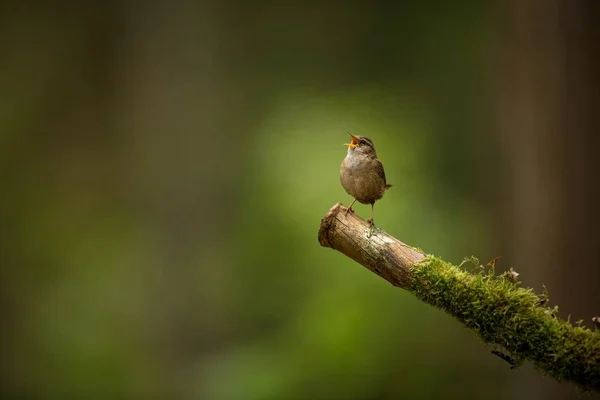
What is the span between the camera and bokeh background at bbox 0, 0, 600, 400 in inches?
174

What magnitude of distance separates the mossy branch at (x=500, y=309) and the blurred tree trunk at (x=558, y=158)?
220 centimetres

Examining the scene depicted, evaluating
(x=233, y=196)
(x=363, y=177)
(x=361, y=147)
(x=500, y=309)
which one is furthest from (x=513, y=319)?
(x=233, y=196)

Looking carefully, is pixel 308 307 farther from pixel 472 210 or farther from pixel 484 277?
pixel 484 277

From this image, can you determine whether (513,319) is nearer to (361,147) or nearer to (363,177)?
(363,177)

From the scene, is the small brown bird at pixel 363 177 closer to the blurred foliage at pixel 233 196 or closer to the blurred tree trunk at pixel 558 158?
the blurred tree trunk at pixel 558 158

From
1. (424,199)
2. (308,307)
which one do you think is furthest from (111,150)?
(424,199)

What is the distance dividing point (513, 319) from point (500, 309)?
0.17 ft

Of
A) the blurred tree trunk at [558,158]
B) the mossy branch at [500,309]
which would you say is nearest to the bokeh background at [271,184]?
the blurred tree trunk at [558,158]

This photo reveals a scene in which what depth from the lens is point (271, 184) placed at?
595cm

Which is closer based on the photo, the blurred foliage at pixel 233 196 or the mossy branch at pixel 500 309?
the mossy branch at pixel 500 309

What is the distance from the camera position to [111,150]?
755 centimetres

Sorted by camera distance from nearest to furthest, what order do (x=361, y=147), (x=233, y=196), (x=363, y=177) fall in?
1. (x=363, y=177)
2. (x=361, y=147)
3. (x=233, y=196)

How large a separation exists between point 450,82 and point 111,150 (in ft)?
15.1

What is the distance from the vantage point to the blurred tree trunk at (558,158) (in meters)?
3.74
